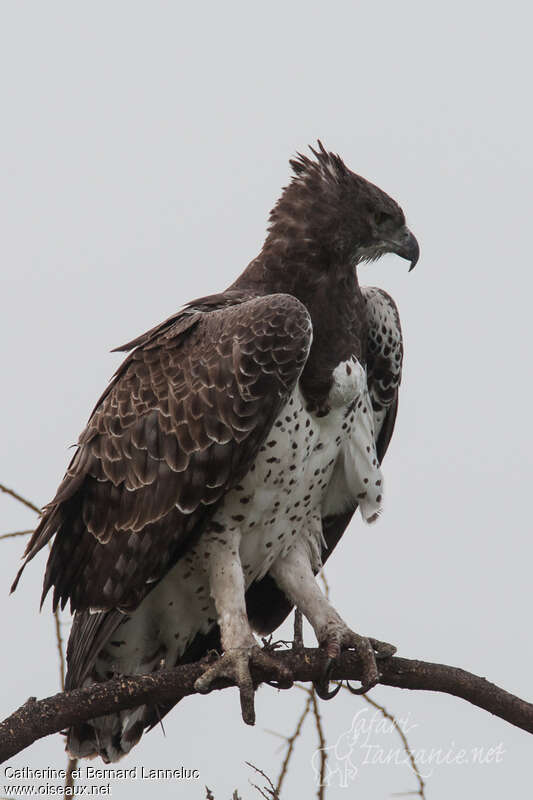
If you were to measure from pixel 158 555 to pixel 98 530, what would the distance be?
0.39m

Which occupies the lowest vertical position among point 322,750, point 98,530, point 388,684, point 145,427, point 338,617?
point 322,750

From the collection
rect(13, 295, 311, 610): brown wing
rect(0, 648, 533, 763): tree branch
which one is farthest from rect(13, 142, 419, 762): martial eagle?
rect(0, 648, 533, 763): tree branch

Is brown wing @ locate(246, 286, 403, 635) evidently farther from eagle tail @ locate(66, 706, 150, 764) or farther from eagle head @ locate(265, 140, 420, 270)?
eagle tail @ locate(66, 706, 150, 764)

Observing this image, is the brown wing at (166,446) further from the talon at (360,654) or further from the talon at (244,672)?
the talon at (360,654)

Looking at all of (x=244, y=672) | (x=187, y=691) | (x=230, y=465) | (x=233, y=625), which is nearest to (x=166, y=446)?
(x=230, y=465)

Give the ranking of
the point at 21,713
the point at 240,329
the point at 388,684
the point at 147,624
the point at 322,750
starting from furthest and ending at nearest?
the point at 147,624 → the point at 240,329 → the point at 388,684 → the point at 322,750 → the point at 21,713

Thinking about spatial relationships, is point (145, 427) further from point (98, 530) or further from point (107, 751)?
point (107, 751)

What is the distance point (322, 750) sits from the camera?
210 inches

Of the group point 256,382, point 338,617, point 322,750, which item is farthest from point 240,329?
point 322,750

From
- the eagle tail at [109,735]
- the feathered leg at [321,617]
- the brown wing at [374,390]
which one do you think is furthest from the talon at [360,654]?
the eagle tail at [109,735]

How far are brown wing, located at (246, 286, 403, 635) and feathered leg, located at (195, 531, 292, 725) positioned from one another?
865mm

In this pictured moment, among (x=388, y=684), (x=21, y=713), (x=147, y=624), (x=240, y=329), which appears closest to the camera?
(x=21, y=713)

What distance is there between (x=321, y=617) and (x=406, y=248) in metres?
2.13

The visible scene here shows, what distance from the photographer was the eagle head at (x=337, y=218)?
6832 millimetres
